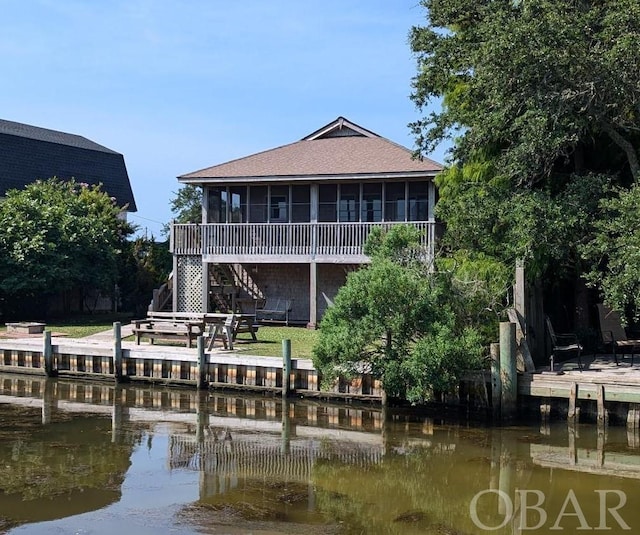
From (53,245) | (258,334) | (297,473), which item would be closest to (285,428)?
(297,473)

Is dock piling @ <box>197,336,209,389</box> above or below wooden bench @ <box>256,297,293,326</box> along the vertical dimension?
below

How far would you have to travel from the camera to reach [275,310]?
2739 cm

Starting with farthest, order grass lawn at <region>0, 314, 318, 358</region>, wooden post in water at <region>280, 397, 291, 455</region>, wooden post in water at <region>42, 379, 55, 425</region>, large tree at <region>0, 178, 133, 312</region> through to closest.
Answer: large tree at <region>0, 178, 133, 312</region>
grass lawn at <region>0, 314, 318, 358</region>
wooden post in water at <region>42, 379, 55, 425</region>
wooden post in water at <region>280, 397, 291, 455</region>

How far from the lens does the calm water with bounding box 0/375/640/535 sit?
982 cm

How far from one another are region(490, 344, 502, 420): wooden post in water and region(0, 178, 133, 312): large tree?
58.8ft

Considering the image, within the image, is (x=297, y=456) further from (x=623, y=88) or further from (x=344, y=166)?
(x=344, y=166)

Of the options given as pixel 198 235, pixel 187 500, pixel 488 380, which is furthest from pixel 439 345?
pixel 198 235

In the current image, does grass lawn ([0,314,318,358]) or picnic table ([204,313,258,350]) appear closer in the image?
picnic table ([204,313,258,350])

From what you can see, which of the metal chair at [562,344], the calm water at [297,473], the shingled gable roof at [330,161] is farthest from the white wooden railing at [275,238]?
the calm water at [297,473]

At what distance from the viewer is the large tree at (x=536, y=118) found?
15.7m

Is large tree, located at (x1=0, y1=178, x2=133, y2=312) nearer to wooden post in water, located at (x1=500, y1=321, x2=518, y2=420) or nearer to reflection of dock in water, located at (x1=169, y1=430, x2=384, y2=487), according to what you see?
reflection of dock in water, located at (x1=169, y1=430, x2=384, y2=487)

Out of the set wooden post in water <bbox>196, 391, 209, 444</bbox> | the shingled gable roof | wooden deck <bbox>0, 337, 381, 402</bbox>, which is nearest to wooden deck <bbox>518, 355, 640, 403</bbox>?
wooden deck <bbox>0, 337, 381, 402</bbox>

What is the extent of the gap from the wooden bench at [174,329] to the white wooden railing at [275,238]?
17.8 feet

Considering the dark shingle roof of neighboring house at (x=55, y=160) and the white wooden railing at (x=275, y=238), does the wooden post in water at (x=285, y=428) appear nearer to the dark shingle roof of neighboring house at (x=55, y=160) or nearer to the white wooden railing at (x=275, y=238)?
the white wooden railing at (x=275, y=238)
